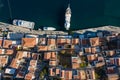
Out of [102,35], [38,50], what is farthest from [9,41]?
[102,35]

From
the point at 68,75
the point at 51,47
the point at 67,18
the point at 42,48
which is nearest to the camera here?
the point at 68,75

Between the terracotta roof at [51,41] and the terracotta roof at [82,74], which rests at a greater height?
the terracotta roof at [51,41]

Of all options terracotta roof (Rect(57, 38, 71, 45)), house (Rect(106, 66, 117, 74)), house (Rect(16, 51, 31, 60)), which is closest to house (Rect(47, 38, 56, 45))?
terracotta roof (Rect(57, 38, 71, 45))

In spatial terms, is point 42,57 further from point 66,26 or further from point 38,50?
point 66,26

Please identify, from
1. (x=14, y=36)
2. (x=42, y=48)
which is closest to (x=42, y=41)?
(x=42, y=48)

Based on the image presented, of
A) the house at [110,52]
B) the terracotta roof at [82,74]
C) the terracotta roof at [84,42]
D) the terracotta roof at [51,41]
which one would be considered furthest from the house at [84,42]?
the terracotta roof at [82,74]

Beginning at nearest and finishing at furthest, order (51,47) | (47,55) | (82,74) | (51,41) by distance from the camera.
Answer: (82,74) → (47,55) → (51,47) → (51,41)

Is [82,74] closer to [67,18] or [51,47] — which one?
[51,47]

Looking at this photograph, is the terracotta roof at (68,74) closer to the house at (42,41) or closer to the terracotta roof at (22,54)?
the house at (42,41)

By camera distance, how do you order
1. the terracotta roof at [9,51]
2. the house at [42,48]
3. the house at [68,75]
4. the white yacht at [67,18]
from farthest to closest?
the white yacht at [67,18]
the terracotta roof at [9,51]
the house at [42,48]
the house at [68,75]
